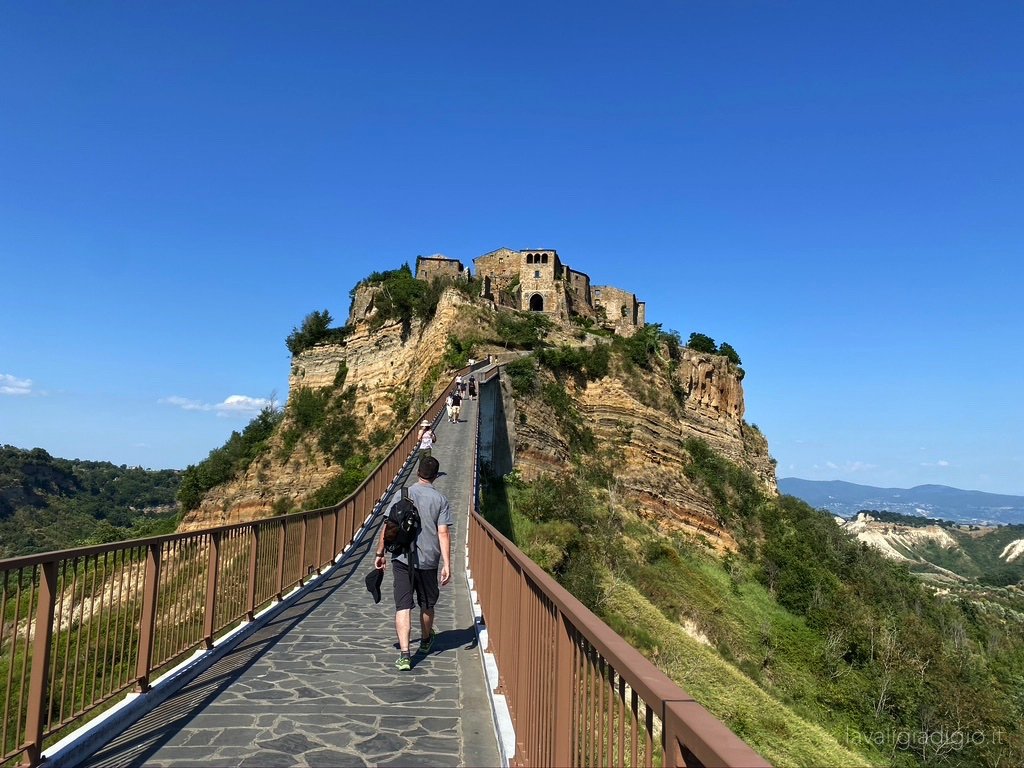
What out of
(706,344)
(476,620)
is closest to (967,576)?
(706,344)

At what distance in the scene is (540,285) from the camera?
199ft

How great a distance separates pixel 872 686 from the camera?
28.5 metres

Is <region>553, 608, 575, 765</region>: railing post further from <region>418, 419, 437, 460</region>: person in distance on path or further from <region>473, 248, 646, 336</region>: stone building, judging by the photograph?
<region>473, 248, 646, 336</region>: stone building

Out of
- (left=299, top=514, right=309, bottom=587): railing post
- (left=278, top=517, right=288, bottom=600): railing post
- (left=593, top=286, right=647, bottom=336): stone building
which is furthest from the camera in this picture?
(left=593, top=286, right=647, bottom=336): stone building

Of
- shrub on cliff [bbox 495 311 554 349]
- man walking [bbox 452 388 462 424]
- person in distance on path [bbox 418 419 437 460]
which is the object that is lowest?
person in distance on path [bbox 418 419 437 460]

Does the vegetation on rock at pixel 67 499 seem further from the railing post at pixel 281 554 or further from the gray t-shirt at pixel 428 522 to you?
the gray t-shirt at pixel 428 522

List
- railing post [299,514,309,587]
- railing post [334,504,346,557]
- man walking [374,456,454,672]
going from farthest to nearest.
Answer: railing post [334,504,346,557] → railing post [299,514,309,587] → man walking [374,456,454,672]

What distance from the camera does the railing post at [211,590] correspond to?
715 centimetres

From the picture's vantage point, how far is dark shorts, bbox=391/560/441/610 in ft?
23.2

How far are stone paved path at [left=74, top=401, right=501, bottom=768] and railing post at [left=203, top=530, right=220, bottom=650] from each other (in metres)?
0.30

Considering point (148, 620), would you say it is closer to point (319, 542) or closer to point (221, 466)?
point (319, 542)

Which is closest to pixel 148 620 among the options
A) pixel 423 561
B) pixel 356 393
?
pixel 423 561

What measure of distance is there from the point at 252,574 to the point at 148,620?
9.13 feet

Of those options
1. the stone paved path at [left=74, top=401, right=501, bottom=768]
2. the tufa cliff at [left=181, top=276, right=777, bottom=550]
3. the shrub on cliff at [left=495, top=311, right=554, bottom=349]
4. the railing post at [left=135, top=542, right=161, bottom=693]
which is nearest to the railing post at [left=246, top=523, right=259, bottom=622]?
the stone paved path at [left=74, top=401, right=501, bottom=768]
